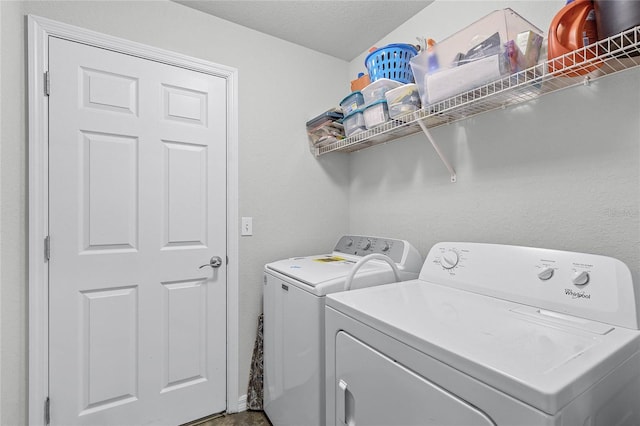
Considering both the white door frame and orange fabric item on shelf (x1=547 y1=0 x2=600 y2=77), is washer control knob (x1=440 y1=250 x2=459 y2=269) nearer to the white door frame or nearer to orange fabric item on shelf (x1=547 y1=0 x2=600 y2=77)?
orange fabric item on shelf (x1=547 y1=0 x2=600 y2=77)

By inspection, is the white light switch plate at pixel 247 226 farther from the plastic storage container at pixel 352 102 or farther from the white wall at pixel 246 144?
the plastic storage container at pixel 352 102

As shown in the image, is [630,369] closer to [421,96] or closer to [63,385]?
[421,96]

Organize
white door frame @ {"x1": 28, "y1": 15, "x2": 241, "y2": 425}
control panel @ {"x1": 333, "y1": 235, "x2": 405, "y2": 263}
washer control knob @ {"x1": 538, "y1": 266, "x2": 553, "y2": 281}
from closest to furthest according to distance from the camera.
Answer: washer control knob @ {"x1": 538, "y1": 266, "x2": 553, "y2": 281} < white door frame @ {"x1": 28, "y1": 15, "x2": 241, "y2": 425} < control panel @ {"x1": 333, "y1": 235, "x2": 405, "y2": 263}

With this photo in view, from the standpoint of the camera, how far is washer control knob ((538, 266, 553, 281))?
1.01 m

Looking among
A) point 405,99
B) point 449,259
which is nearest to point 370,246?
point 449,259

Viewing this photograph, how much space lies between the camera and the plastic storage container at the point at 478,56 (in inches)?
42.4

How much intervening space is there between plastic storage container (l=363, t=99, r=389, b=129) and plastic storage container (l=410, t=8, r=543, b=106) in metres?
0.26

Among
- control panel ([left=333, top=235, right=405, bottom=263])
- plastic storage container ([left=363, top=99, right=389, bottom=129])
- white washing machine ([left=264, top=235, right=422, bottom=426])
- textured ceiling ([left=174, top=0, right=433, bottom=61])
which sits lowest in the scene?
white washing machine ([left=264, top=235, right=422, bottom=426])

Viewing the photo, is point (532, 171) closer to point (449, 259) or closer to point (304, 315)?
point (449, 259)

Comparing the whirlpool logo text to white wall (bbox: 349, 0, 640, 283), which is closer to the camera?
the whirlpool logo text

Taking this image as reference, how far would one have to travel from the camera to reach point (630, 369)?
76cm

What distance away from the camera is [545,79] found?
107 cm

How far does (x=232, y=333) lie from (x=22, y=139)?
150 cm

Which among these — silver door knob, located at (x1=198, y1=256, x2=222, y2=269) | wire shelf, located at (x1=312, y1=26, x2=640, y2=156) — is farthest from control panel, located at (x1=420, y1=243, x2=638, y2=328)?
silver door knob, located at (x1=198, y1=256, x2=222, y2=269)
